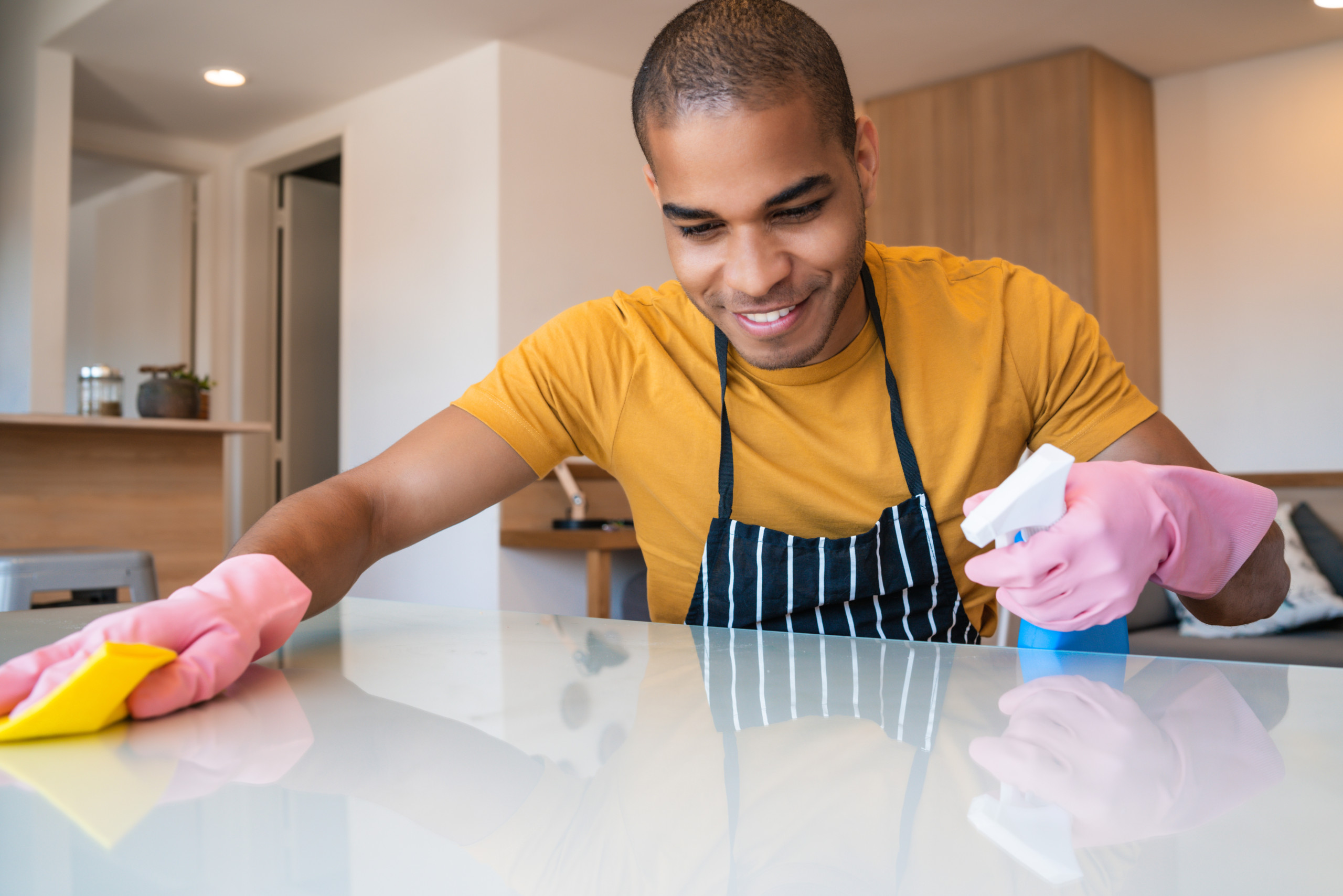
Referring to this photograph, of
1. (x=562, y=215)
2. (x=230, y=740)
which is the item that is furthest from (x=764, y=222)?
(x=562, y=215)

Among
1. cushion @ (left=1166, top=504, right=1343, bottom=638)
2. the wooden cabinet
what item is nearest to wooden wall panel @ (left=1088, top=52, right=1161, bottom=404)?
the wooden cabinet

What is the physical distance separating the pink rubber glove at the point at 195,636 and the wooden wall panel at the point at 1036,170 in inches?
144

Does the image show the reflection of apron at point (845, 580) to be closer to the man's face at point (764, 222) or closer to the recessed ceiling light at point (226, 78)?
the man's face at point (764, 222)

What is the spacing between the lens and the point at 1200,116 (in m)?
4.21

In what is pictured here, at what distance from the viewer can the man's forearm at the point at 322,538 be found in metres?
0.92

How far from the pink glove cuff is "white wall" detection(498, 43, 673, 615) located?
9.97 ft

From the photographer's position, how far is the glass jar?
321cm

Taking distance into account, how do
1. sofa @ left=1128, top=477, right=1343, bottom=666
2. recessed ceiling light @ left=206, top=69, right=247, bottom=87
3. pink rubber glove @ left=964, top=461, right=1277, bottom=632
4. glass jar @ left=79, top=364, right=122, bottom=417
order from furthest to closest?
recessed ceiling light @ left=206, top=69, right=247, bottom=87 → glass jar @ left=79, top=364, right=122, bottom=417 → sofa @ left=1128, top=477, right=1343, bottom=666 → pink rubber glove @ left=964, top=461, right=1277, bottom=632

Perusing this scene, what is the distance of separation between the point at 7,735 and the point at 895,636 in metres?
0.82

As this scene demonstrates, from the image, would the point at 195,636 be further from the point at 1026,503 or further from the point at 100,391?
the point at 100,391

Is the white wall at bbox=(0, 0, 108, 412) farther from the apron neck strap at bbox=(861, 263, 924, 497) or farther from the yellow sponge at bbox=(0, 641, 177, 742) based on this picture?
the yellow sponge at bbox=(0, 641, 177, 742)

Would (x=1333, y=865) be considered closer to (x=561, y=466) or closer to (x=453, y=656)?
(x=453, y=656)

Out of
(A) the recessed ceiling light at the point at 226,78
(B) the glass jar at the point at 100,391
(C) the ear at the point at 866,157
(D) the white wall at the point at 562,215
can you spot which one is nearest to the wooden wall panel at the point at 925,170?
(D) the white wall at the point at 562,215

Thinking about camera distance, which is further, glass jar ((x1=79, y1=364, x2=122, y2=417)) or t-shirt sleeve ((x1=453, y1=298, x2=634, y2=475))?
glass jar ((x1=79, y1=364, x2=122, y2=417))
